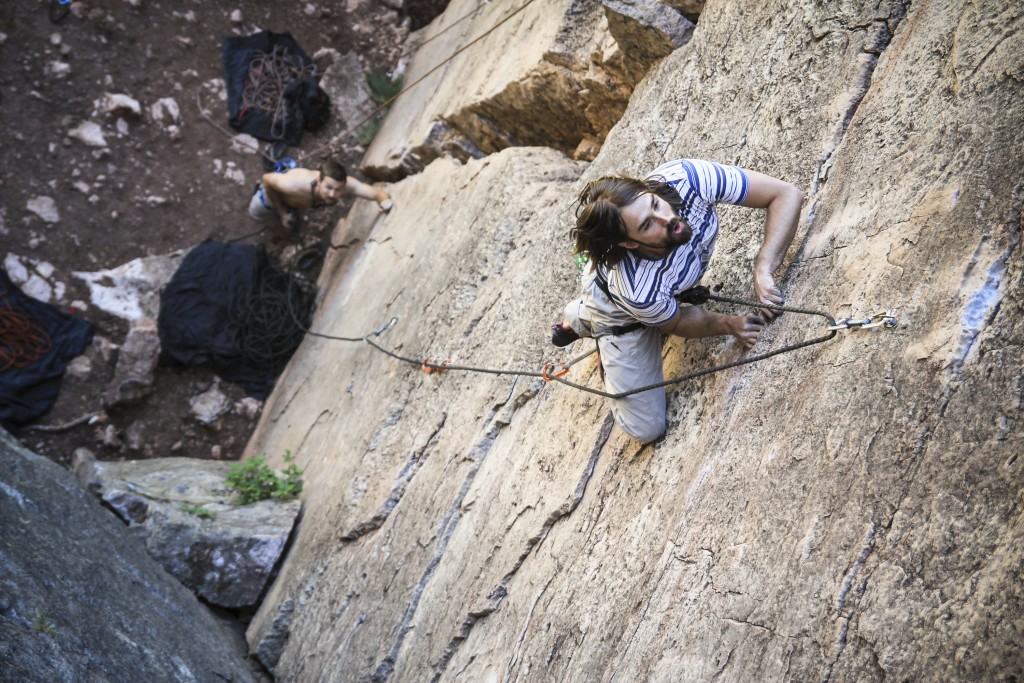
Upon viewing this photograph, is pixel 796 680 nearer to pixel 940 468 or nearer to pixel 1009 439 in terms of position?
pixel 940 468

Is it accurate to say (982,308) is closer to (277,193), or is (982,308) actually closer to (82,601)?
(82,601)

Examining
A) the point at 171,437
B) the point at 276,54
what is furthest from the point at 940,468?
the point at 276,54

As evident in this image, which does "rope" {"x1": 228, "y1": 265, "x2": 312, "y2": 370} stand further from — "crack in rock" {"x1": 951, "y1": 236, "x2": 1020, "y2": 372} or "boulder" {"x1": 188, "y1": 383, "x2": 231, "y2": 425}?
"crack in rock" {"x1": 951, "y1": 236, "x2": 1020, "y2": 372}

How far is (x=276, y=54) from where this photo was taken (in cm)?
793

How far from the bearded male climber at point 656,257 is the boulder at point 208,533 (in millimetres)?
2763

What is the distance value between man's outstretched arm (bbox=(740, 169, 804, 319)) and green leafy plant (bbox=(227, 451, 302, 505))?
11.2 feet

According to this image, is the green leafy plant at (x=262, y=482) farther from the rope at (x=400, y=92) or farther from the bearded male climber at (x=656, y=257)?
the rope at (x=400, y=92)

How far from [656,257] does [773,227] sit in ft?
1.23

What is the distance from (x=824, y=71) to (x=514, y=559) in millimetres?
1968

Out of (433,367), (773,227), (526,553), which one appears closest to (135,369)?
(433,367)

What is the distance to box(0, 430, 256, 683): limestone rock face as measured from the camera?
8.64ft

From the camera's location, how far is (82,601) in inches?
120

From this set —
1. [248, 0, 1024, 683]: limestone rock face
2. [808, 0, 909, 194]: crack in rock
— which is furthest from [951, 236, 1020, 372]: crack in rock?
[808, 0, 909, 194]: crack in rock

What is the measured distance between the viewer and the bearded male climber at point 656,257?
238 centimetres
